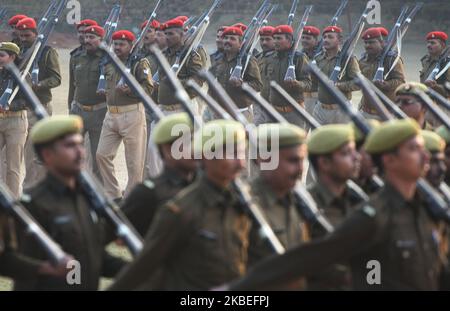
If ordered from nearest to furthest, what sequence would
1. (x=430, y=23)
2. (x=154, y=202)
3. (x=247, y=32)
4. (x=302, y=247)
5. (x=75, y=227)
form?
1. (x=302, y=247)
2. (x=75, y=227)
3. (x=154, y=202)
4. (x=247, y=32)
5. (x=430, y=23)


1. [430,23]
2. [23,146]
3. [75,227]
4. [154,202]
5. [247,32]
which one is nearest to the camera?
[75,227]

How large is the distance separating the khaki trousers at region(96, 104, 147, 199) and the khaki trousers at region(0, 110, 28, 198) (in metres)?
0.79

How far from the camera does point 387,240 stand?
634 cm

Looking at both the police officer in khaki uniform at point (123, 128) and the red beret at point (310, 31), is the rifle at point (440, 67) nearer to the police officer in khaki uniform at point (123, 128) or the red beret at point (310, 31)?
the red beret at point (310, 31)

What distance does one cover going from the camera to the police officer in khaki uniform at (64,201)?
676 cm

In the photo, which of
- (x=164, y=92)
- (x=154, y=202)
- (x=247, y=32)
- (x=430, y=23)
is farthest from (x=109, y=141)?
(x=430, y=23)

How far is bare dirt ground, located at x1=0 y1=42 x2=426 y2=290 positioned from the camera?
1198 centimetres

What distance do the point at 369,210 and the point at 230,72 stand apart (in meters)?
9.36

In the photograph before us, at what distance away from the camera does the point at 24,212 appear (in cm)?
661

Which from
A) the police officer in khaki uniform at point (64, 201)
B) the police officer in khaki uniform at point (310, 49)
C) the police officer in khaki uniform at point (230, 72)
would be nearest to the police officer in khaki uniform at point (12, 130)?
the police officer in khaki uniform at point (230, 72)

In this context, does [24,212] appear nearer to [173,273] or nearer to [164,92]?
[173,273]

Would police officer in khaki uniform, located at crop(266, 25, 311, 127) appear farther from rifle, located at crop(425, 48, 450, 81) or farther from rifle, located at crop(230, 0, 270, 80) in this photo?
rifle, located at crop(425, 48, 450, 81)

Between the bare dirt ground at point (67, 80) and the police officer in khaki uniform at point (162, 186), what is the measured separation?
288 cm

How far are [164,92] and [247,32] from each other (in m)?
2.76
